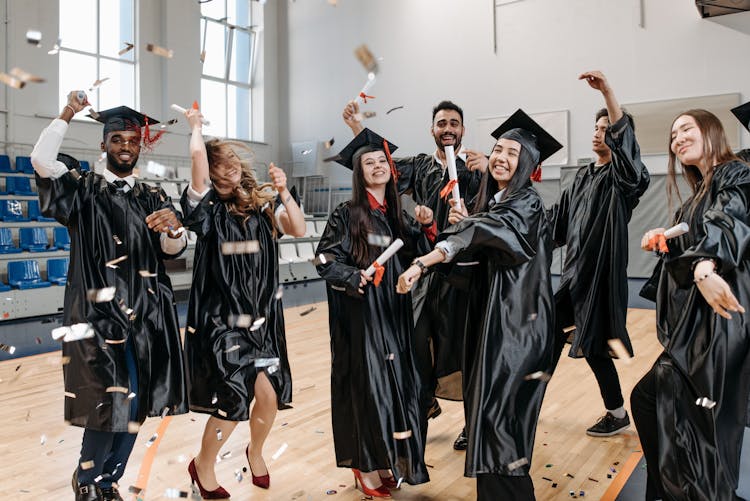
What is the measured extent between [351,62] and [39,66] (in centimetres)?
614

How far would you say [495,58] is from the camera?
11141 millimetres

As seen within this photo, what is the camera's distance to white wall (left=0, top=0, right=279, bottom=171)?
9648 mm

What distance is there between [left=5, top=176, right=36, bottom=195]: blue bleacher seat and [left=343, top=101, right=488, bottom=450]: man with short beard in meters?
7.82

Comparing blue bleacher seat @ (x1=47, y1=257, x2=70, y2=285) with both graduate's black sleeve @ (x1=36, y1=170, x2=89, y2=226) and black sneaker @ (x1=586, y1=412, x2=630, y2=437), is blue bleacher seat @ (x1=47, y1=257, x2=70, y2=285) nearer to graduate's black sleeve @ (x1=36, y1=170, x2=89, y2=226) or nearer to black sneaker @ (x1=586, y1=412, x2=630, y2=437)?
graduate's black sleeve @ (x1=36, y1=170, x2=89, y2=226)

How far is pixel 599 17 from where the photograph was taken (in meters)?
10.0

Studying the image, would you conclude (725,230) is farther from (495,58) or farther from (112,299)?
(495,58)

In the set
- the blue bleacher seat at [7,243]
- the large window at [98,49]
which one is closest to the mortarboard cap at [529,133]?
the blue bleacher seat at [7,243]

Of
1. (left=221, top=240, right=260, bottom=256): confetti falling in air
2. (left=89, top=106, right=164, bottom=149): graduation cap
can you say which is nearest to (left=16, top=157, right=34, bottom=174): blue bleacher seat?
(left=89, top=106, right=164, bottom=149): graduation cap

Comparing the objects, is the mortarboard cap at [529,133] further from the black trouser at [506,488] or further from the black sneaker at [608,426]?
the black sneaker at [608,426]

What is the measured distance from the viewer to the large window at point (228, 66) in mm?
13078

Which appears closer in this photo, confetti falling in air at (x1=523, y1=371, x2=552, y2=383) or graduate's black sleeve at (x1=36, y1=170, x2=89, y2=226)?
confetti falling in air at (x1=523, y1=371, x2=552, y2=383)

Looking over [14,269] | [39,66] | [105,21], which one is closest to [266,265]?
[14,269]

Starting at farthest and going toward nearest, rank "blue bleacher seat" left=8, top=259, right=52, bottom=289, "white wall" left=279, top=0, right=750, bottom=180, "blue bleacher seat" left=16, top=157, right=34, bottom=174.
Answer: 1. "blue bleacher seat" left=16, top=157, right=34, bottom=174
2. "white wall" left=279, top=0, right=750, bottom=180
3. "blue bleacher seat" left=8, top=259, right=52, bottom=289

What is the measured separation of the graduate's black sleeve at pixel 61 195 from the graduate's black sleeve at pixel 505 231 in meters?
1.50
